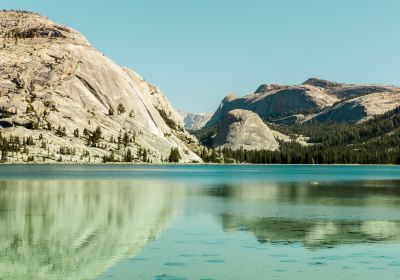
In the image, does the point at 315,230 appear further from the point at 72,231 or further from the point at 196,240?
the point at 72,231

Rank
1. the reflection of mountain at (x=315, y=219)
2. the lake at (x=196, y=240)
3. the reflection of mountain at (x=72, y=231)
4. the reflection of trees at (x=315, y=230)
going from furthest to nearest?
the reflection of mountain at (x=315, y=219) < the reflection of trees at (x=315, y=230) < the reflection of mountain at (x=72, y=231) < the lake at (x=196, y=240)

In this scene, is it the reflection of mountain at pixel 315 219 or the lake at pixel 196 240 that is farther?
the reflection of mountain at pixel 315 219

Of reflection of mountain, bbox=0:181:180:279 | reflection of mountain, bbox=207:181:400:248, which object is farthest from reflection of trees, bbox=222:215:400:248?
reflection of mountain, bbox=0:181:180:279

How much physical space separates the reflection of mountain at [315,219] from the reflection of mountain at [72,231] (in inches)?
363

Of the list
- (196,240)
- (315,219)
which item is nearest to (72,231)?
(196,240)

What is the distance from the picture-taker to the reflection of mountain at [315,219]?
5178 centimetres

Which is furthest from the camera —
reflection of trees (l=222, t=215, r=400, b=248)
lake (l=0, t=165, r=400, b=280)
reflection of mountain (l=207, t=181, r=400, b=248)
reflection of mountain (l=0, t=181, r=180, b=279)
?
reflection of mountain (l=207, t=181, r=400, b=248)

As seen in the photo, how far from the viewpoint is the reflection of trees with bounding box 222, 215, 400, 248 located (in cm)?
5016

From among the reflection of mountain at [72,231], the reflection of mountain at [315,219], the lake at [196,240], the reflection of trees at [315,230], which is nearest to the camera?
the lake at [196,240]

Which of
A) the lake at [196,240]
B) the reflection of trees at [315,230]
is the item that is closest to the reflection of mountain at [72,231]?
the lake at [196,240]

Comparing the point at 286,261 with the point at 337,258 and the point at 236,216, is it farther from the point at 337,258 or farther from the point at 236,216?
the point at 236,216

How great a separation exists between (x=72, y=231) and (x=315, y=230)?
23.2 metres

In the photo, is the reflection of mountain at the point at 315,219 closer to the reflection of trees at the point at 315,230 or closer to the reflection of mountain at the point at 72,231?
the reflection of trees at the point at 315,230

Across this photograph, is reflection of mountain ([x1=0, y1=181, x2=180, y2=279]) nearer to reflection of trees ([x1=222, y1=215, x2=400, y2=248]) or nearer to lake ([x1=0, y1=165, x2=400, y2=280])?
lake ([x1=0, y1=165, x2=400, y2=280])
